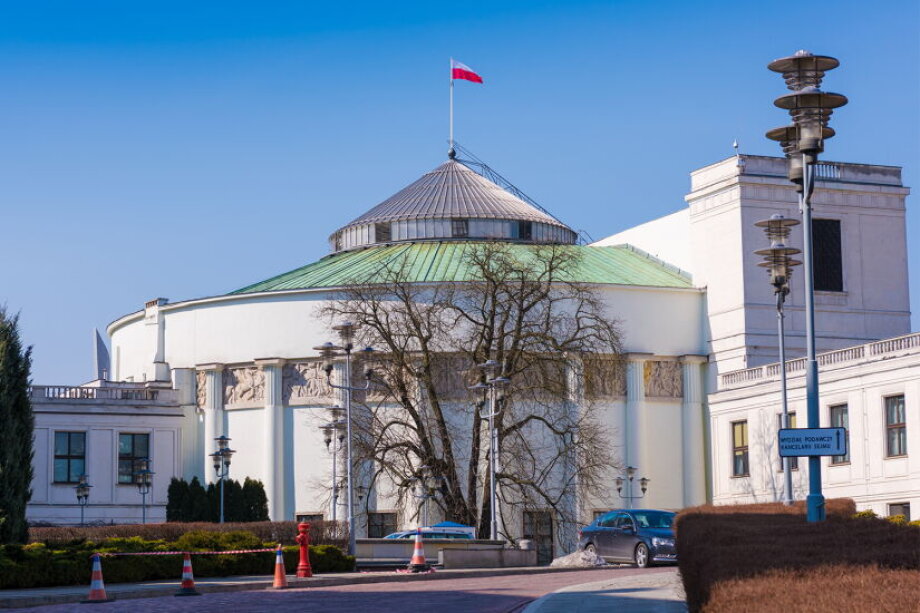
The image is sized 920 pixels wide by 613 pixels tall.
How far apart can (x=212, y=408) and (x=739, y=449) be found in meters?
27.2

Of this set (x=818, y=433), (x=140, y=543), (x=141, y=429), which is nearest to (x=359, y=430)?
(x=141, y=429)

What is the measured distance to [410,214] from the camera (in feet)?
291

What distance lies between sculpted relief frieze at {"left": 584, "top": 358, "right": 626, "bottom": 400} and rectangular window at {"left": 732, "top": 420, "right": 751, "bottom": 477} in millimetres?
5698

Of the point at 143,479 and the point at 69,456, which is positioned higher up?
the point at 69,456

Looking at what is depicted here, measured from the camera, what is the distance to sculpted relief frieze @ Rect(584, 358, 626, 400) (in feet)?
212

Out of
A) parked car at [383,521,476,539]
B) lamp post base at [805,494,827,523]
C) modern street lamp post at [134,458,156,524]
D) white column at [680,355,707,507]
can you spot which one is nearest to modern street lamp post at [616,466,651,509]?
white column at [680,355,707,507]

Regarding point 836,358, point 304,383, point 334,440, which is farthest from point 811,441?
point 304,383

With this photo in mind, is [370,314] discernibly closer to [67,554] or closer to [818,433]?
[67,554]

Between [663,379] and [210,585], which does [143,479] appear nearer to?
[663,379]

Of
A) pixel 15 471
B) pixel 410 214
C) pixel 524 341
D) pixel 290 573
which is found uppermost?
pixel 410 214

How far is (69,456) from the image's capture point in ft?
258

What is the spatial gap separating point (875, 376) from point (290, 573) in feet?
85.6

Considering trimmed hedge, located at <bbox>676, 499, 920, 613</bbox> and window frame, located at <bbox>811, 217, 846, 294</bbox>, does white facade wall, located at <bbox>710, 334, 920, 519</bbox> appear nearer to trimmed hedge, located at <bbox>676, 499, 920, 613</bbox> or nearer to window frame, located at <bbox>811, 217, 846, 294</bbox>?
window frame, located at <bbox>811, 217, 846, 294</bbox>

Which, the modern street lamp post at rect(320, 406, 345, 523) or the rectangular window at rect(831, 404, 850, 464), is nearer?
the rectangular window at rect(831, 404, 850, 464)
